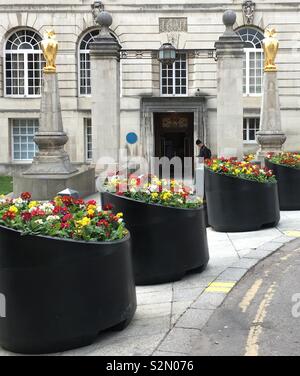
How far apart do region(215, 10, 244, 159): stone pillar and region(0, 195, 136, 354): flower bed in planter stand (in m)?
14.7

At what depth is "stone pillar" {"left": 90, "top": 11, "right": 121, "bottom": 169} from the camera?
20047 mm

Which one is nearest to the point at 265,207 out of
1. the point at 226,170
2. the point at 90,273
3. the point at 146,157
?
the point at 226,170

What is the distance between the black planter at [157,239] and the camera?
26.1 ft

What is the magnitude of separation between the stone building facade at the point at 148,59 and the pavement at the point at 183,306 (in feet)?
67.3

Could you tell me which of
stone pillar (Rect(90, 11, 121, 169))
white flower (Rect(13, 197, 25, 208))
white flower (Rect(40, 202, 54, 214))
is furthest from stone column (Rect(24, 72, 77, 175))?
white flower (Rect(40, 202, 54, 214))

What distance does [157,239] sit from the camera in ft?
26.1

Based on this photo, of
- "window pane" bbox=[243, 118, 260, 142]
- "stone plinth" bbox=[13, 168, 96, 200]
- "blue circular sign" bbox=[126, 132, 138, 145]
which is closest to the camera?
"stone plinth" bbox=[13, 168, 96, 200]

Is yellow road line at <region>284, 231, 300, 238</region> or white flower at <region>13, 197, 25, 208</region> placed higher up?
white flower at <region>13, 197, 25, 208</region>

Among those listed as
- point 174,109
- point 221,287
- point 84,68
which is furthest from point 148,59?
point 221,287

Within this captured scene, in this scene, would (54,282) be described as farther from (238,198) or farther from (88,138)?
(88,138)

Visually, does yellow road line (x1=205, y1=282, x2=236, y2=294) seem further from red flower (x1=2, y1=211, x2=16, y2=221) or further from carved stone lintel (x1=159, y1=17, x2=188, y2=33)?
carved stone lintel (x1=159, y1=17, x2=188, y2=33)

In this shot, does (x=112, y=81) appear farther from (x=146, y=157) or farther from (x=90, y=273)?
(x=90, y=273)

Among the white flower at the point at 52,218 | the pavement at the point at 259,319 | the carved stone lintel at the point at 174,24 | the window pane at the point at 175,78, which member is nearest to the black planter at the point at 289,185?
the pavement at the point at 259,319

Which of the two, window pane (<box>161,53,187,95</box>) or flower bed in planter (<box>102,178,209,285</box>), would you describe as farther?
window pane (<box>161,53,187,95</box>)
